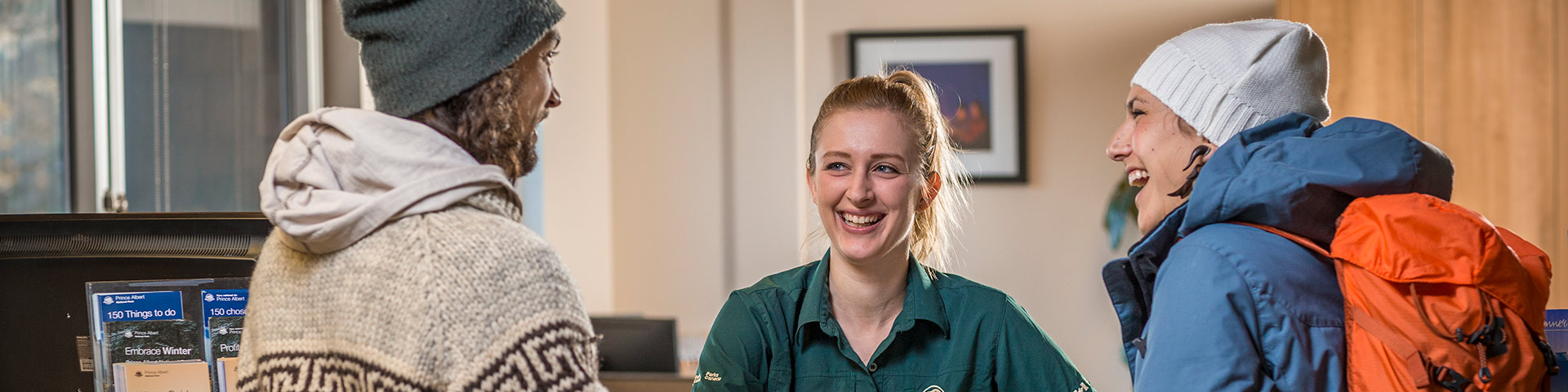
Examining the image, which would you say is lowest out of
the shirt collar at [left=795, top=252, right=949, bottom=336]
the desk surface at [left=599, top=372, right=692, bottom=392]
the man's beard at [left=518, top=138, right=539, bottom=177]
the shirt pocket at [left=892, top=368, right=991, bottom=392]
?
the desk surface at [left=599, top=372, right=692, bottom=392]

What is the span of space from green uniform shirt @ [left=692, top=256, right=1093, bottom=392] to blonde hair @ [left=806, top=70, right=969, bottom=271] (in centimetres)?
20

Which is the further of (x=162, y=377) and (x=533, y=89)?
(x=162, y=377)

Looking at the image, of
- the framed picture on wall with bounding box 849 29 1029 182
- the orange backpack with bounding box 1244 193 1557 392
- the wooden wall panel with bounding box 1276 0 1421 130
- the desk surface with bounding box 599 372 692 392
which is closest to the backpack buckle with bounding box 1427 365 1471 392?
the orange backpack with bounding box 1244 193 1557 392

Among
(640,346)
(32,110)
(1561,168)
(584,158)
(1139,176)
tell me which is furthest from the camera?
(584,158)

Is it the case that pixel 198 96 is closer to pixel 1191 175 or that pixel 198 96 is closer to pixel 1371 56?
pixel 1191 175

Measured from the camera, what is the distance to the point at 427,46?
850 millimetres

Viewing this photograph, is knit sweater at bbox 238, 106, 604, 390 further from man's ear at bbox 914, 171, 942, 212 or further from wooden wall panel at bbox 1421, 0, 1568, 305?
wooden wall panel at bbox 1421, 0, 1568, 305

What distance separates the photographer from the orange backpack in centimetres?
89

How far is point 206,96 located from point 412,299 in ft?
7.81

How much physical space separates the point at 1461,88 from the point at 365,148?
3.11 meters

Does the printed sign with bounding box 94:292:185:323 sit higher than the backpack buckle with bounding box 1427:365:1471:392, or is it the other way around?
the printed sign with bounding box 94:292:185:323

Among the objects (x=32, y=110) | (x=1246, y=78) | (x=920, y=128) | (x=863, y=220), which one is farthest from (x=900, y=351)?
(x=32, y=110)

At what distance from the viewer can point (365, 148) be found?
807mm

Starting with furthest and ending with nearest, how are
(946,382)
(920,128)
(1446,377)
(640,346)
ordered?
(640,346) < (920,128) < (946,382) < (1446,377)
